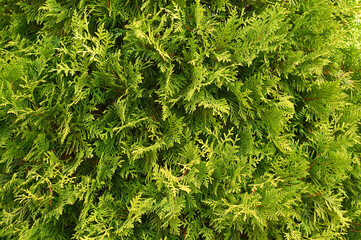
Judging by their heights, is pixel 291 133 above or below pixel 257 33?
below

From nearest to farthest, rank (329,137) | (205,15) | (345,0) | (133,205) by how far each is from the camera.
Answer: (133,205), (205,15), (329,137), (345,0)

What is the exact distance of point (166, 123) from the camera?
2.11 meters

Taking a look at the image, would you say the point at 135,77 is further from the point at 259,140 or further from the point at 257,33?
the point at 259,140

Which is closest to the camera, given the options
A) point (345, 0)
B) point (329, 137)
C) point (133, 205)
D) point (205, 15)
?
point (133, 205)

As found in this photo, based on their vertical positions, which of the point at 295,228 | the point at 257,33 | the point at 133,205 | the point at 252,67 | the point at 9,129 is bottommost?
the point at 295,228

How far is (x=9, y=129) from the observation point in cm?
229

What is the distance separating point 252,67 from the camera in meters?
2.22

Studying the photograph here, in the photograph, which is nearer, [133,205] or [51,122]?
[133,205]

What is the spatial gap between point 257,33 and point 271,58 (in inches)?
14.5

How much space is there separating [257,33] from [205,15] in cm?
45

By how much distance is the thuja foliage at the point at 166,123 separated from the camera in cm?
198

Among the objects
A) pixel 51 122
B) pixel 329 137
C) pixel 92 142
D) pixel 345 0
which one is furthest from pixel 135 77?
pixel 345 0

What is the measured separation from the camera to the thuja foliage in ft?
6.51

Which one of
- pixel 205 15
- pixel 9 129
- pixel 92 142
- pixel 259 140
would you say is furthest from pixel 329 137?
pixel 9 129
